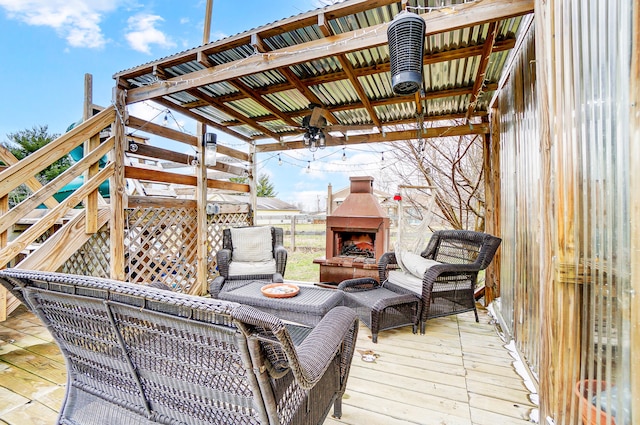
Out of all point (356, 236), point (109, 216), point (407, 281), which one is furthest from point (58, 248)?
point (356, 236)

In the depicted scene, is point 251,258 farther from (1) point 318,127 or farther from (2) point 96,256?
(1) point 318,127

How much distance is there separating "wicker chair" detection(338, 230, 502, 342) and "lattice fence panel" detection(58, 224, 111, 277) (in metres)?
2.96

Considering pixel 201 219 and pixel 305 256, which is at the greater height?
pixel 201 219

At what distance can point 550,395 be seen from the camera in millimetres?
1416

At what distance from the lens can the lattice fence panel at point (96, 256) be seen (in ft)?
11.7

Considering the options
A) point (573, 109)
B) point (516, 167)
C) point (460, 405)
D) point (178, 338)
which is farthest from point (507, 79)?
point (178, 338)

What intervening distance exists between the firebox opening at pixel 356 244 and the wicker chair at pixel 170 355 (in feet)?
11.7

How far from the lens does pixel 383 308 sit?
2.62m

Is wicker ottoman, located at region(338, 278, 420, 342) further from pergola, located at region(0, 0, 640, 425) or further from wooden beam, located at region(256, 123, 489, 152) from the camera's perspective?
wooden beam, located at region(256, 123, 489, 152)

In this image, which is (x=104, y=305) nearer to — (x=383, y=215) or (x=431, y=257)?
(x=431, y=257)

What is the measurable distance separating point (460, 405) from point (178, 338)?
5.81 feet

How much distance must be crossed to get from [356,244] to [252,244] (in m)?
1.83

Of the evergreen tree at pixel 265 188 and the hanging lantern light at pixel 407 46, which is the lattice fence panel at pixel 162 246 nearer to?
Answer: the hanging lantern light at pixel 407 46

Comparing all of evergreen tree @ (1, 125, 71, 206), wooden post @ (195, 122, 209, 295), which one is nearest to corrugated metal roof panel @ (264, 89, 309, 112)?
wooden post @ (195, 122, 209, 295)
